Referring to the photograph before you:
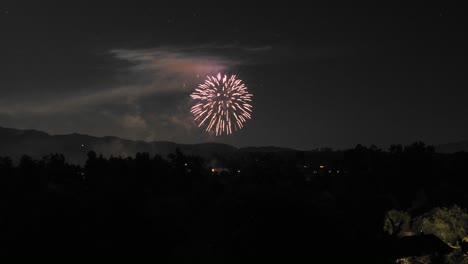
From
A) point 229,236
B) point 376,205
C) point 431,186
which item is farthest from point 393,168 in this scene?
point 229,236

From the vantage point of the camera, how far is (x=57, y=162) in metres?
113

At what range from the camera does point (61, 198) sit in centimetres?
5441

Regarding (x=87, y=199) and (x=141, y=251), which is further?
(x=87, y=199)

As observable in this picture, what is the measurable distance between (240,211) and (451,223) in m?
19.7

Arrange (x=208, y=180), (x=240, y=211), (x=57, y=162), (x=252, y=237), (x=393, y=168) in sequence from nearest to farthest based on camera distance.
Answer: (x=252, y=237)
(x=240, y=211)
(x=208, y=180)
(x=57, y=162)
(x=393, y=168)

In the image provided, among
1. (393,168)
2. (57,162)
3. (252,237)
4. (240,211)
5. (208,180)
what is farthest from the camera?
(393,168)

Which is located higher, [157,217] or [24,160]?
[24,160]

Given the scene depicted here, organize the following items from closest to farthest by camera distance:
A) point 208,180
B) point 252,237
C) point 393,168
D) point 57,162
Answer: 1. point 252,237
2. point 208,180
3. point 57,162
4. point 393,168

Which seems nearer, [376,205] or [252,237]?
[252,237]

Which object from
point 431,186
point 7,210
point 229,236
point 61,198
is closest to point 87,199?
point 61,198

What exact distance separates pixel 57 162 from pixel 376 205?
62536 mm

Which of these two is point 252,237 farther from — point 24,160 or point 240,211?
point 24,160

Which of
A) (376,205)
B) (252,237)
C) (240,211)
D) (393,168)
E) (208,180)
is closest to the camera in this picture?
(252,237)

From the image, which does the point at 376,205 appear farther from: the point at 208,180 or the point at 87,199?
the point at 87,199
